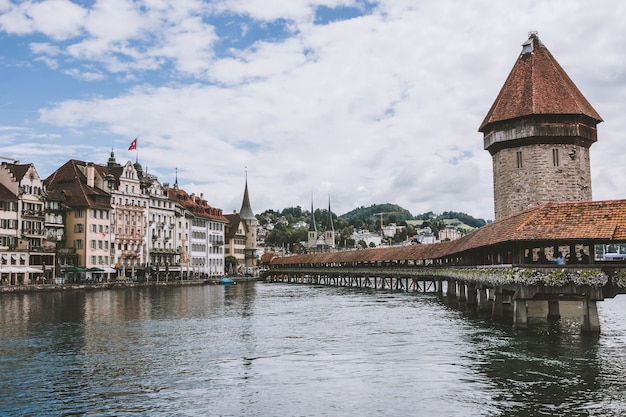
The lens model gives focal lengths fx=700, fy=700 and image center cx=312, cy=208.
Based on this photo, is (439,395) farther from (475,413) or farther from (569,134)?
(569,134)

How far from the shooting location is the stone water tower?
5225cm

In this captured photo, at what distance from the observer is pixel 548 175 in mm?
52250

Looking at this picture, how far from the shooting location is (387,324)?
121ft

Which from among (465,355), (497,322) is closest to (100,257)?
(497,322)

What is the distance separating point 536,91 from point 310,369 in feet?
127

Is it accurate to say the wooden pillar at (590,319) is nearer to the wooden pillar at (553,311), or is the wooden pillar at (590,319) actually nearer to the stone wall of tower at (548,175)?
the wooden pillar at (553,311)

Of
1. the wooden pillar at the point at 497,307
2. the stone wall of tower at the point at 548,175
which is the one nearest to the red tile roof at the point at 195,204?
the stone wall of tower at the point at 548,175

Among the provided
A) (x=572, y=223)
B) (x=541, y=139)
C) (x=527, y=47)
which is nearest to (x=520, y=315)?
(x=572, y=223)

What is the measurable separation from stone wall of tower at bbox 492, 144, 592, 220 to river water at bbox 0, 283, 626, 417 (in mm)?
15472

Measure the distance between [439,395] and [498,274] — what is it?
13306 millimetres

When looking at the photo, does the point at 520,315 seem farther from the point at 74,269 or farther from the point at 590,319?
the point at 74,269

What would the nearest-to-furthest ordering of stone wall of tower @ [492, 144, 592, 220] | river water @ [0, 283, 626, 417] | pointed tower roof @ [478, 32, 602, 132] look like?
river water @ [0, 283, 626, 417], stone wall of tower @ [492, 144, 592, 220], pointed tower roof @ [478, 32, 602, 132]

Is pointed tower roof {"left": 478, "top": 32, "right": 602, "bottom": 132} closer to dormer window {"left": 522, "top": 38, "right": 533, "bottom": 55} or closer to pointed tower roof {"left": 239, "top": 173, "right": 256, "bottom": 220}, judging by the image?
dormer window {"left": 522, "top": 38, "right": 533, "bottom": 55}

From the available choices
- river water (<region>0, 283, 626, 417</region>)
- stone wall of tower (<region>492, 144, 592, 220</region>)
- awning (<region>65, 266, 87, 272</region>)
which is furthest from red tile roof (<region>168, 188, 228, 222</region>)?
river water (<region>0, 283, 626, 417</region>)
